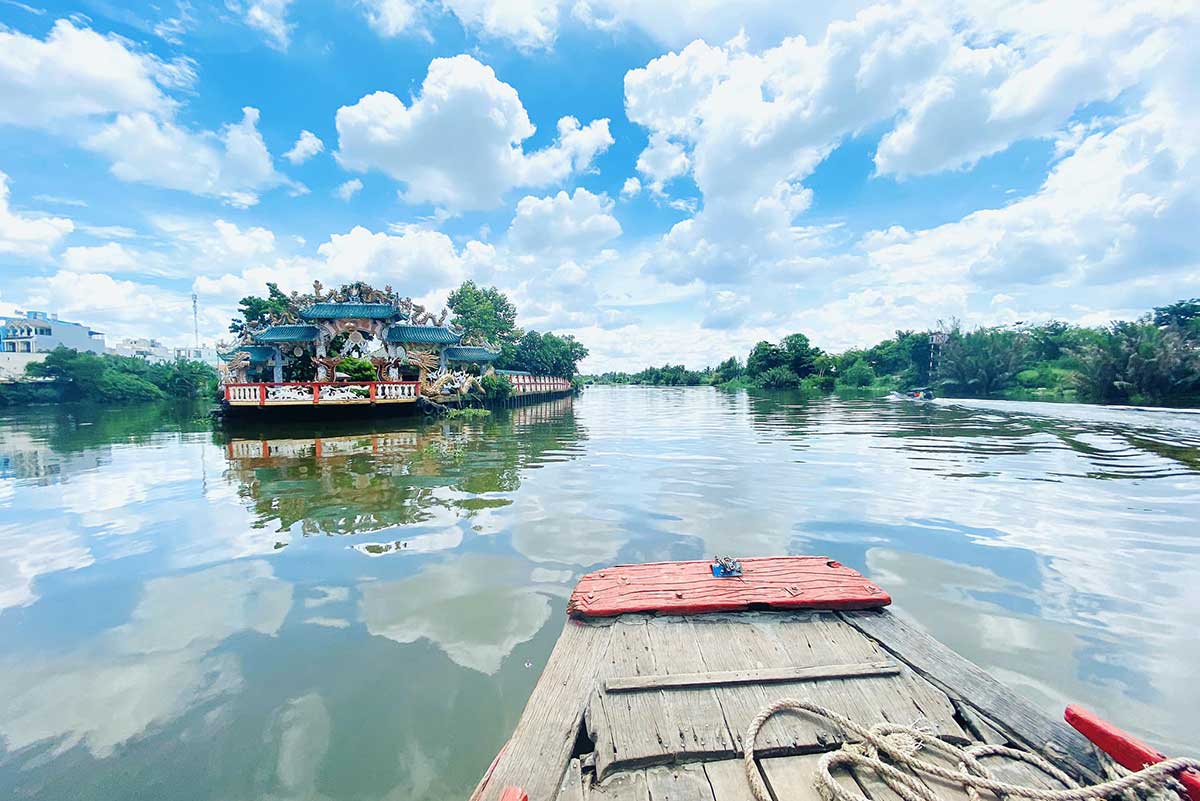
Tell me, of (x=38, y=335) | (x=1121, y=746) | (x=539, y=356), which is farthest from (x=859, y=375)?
(x=38, y=335)

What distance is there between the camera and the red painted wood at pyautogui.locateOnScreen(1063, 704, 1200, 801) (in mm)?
1609

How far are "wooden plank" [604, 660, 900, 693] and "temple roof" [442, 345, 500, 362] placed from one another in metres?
27.8

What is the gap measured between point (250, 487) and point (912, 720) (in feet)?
29.5

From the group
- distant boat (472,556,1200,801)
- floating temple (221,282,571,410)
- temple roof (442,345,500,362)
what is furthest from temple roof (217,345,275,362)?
distant boat (472,556,1200,801)

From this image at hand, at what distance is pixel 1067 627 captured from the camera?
3434mm

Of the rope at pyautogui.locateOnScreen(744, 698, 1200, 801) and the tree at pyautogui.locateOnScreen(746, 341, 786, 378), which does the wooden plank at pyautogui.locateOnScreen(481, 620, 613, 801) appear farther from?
the tree at pyautogui.locateOnScreen(746, 341, 786, 378)

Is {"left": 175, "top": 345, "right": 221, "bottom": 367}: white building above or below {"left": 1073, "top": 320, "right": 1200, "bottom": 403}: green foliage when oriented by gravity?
above

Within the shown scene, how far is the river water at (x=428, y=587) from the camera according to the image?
2475mm

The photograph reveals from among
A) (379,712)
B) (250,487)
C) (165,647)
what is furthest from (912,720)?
(250,487)

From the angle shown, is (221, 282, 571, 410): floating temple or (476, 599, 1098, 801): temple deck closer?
(476, 599, 1098, 801): temple deck

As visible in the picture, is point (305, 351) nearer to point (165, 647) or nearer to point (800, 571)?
point (165, 647)

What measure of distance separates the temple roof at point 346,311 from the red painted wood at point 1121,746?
87.1 ft

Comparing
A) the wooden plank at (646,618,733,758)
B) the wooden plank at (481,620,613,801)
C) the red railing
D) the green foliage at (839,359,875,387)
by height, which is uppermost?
the green foliage at (839,359,875,387)

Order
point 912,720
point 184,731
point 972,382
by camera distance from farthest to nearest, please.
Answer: point 972,382 < point 184,731 < point 912,720
